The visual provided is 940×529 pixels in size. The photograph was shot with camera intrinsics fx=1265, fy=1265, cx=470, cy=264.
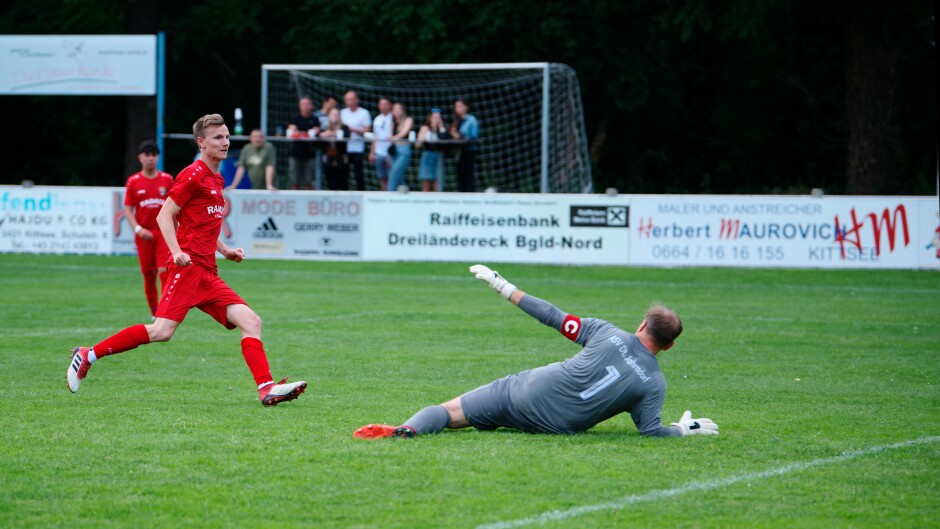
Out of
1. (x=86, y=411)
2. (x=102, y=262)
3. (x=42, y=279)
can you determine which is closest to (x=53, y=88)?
(x=102, y=262)

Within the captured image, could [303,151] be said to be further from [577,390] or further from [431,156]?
[577,390]

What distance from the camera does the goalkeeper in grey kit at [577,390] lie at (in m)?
7.00

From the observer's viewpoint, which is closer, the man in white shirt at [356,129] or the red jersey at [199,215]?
the red jersey at [199,215]

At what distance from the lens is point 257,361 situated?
8.39m

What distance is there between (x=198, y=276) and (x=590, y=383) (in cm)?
295

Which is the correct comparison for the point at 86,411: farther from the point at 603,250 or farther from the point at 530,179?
the point at 530,179

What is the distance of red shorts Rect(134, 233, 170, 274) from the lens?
13.9 m

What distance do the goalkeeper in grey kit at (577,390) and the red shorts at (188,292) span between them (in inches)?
75.4

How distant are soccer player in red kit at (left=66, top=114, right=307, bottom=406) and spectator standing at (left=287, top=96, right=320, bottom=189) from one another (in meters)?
15.6

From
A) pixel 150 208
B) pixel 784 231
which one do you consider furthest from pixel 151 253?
pixel 784 231

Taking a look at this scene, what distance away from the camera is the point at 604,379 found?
701 centimetres

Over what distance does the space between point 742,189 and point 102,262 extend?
73.4 feet

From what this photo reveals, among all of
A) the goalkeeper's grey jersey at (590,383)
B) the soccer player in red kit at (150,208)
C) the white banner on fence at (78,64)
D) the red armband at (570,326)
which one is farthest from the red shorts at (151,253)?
the white banner on fence at (78,64)

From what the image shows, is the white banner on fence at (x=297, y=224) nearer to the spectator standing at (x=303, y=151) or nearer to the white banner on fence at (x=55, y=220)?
the spectator standing at (x=303, y=151)
